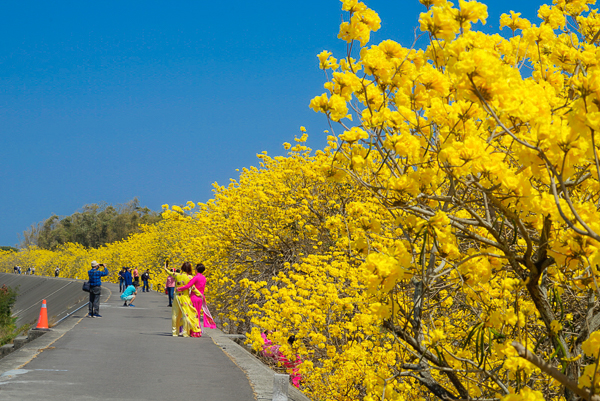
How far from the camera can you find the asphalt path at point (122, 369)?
24.4 ft

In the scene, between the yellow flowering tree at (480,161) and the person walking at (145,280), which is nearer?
→ the yellow flowering tree at (480,161)

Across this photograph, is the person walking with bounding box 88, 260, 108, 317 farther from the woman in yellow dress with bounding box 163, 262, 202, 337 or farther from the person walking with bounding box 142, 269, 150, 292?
the person walking with bounding box 142, 269, 150, 292

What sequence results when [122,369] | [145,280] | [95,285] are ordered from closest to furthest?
[122,369] < [95,285] < [145,280]

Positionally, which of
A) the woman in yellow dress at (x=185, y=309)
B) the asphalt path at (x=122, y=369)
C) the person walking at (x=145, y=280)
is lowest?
the asphalt path at (x=122, y=369)

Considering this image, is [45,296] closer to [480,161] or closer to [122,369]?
[122,369]

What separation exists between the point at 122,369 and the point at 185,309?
13.0 feet

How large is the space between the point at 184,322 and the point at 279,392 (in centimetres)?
784

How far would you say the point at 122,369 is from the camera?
29.8ft

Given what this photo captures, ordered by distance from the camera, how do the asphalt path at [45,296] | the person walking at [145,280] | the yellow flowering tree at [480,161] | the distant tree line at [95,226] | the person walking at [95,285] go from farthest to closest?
the distant tree line at [95,226] < the person walking at [145,280] < the asphalt path at [45,296] < the person walking at [95,285] < the yellow flowering tree at [480,161]

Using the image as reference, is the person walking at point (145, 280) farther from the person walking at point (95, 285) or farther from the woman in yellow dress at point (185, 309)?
the woman in yellow dress at point (185, 309)

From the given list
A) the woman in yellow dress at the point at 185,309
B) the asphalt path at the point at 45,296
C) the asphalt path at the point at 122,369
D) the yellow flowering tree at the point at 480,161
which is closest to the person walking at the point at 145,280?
the asphalt path at the point at 45,296

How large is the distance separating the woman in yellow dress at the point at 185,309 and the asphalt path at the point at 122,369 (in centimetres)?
33

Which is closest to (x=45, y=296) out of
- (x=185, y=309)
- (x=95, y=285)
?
(x=95, y=285)

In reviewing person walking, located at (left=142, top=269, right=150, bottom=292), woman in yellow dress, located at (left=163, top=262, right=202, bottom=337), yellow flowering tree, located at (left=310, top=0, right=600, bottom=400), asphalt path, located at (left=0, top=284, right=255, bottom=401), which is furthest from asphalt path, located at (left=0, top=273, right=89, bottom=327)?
yellow flowering tree, located at (left=310, top=0, right=600, bottom=400)
